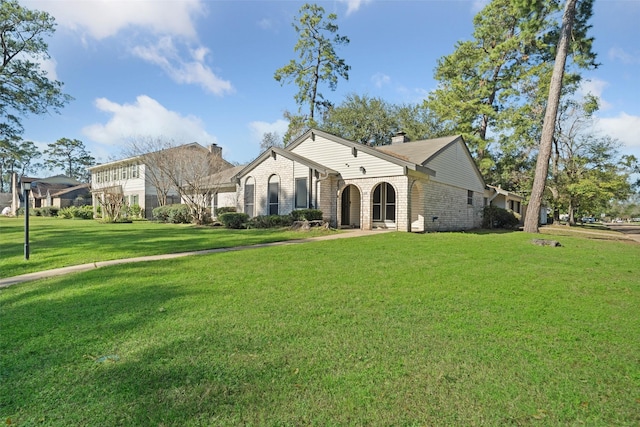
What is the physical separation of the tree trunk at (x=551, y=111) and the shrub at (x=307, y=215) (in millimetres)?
11389

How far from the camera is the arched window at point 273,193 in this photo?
59.7 feet

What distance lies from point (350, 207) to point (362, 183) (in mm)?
2477

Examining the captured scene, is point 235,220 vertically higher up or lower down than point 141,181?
lower down

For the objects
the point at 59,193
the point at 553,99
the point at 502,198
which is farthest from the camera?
the point at 59,193

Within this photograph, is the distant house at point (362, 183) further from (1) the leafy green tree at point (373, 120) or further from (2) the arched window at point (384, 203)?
(1) the leafy green tree at point (373, 120)

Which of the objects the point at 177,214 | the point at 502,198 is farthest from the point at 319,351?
the point at 502,198

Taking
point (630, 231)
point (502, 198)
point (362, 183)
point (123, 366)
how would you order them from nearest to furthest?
point (123, 366) → point (362, 183) → point (502, 198) → point (630, 231)

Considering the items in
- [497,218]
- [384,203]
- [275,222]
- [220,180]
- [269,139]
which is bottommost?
[497,218]

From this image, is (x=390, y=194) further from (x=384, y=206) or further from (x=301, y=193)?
(x=301, y=193)

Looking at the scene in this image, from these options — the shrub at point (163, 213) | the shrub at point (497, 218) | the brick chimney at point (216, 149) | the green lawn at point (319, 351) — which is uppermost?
the brick chimney at point (216, 149)

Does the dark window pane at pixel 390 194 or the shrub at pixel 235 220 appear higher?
the dark window pane at pixel 390 194

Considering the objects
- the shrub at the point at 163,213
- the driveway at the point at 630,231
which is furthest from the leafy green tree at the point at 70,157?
the driveway at the point at 630,231

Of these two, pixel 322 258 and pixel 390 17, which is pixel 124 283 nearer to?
pixel 322 258

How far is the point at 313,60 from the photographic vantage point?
3125cm
